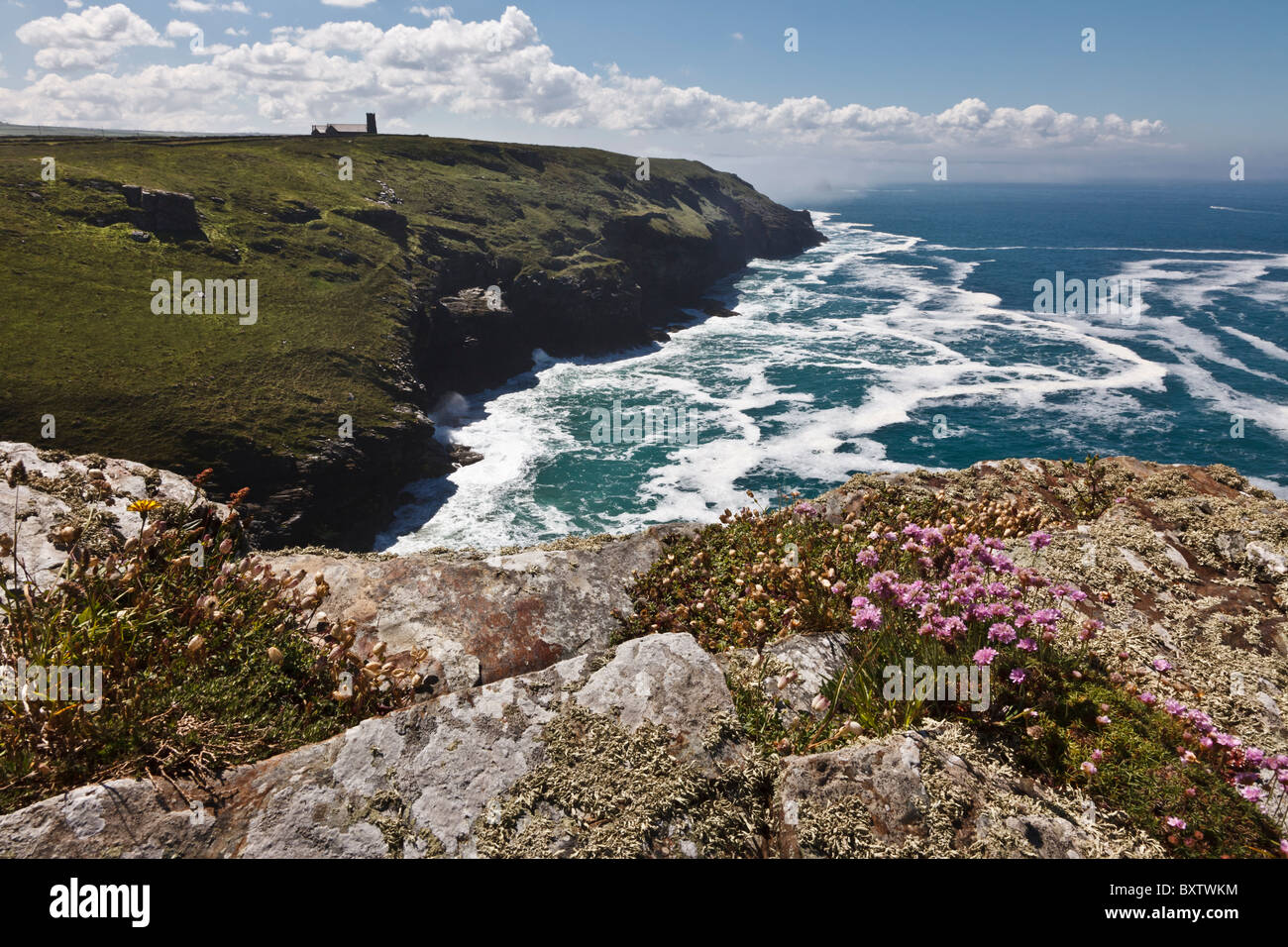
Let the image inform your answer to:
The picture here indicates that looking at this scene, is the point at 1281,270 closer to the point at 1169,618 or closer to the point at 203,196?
the point at 1169,618

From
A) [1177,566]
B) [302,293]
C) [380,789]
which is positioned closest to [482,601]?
[380,789]

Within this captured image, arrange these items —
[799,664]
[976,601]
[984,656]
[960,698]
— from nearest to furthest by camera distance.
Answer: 1. [984,656]
2. [960,698]
3. [976,601]
4. [799,664]

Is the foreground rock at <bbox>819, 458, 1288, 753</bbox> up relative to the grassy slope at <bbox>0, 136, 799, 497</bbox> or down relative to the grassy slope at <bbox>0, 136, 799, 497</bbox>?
down

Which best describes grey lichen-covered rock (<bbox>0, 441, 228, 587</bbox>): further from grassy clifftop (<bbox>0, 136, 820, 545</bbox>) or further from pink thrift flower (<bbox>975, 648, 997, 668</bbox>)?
grassy clifftop (<bbox>0, 136, 820, 545</bbox>)

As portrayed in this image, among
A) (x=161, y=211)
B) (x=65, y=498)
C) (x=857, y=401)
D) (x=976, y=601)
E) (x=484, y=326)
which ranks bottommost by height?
(x=976, y=601)

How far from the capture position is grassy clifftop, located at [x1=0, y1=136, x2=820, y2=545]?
38.8 metres

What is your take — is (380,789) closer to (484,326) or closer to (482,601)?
(482,601)

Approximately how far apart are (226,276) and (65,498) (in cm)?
6340

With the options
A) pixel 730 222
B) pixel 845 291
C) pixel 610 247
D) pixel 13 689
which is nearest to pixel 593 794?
pixel 13 689

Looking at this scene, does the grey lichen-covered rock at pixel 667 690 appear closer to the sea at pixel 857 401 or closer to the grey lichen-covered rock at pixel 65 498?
the grey lichen-covered rock at pixel 65 498

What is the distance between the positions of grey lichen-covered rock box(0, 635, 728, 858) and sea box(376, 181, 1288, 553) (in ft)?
108

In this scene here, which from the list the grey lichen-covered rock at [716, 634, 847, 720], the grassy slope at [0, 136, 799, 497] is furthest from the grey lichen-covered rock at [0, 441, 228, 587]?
the grassy slope at [0, 136, 799, 497]

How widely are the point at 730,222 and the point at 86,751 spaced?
148758mm

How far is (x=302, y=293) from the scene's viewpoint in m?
58.9
